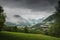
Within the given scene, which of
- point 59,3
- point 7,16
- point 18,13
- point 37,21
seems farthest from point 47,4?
point 7,16

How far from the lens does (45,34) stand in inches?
319

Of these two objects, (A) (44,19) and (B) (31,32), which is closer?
(B) (31,32)

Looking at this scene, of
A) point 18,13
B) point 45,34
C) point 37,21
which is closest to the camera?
point 45,34

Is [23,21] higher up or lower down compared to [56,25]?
higher up

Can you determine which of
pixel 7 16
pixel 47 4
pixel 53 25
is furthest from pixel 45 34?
pixel 7 16

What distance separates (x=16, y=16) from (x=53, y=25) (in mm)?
2920

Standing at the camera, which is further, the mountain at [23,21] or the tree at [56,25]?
the mountain at [23,21]

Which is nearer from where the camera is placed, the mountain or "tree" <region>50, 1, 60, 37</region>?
"tree" <region>50, 1, 60, 37</region>

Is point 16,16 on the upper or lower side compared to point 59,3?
lower

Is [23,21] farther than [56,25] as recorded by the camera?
Yes

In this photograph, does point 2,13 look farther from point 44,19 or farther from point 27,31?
point 44,19

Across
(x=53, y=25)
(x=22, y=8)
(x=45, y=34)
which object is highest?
(x=22, y=8)

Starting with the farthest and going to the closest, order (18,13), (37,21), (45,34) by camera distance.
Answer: (37,21) → (18,13) → (45,34)

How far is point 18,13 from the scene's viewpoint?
8.63 meters
